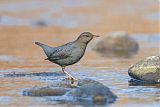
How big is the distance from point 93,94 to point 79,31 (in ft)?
45.5

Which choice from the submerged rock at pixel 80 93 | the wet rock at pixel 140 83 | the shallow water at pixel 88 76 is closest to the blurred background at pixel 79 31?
the shallow water at pixel 88 76

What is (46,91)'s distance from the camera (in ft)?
35.4

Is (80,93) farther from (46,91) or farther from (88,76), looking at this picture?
(88,76)

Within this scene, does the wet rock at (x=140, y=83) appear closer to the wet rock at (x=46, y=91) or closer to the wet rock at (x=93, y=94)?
the wet rock at (x=93, y=94)

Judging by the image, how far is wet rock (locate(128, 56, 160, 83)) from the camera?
Result: 40.3 feet

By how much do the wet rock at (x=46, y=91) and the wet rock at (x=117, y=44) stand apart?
29.3 ft

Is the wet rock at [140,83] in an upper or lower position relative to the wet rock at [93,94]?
upper

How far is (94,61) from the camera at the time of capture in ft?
53.4

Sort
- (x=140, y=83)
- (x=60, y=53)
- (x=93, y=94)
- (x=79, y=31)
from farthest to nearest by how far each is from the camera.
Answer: (x=79, y=31) < (x=60, y=53) < (x=140, y=83) < (x=93, y=94)

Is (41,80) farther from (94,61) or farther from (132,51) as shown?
(132,51)

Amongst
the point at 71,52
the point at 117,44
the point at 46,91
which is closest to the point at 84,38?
the point at 71,52

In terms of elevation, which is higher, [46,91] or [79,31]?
[79,31]

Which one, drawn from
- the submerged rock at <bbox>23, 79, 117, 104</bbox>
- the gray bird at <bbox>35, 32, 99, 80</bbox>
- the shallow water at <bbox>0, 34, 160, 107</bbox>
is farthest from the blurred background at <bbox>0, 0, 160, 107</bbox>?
the gray bird at <bbox>35, 32, 99, 80</bbox>

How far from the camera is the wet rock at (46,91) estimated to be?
10.7 m
